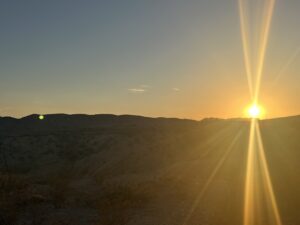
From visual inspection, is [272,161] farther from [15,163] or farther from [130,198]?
[15,163]

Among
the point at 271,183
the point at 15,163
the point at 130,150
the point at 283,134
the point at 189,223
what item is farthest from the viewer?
the point at 15,163

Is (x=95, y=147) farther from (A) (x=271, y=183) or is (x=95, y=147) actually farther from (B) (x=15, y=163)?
(A) (x=271, y=183)

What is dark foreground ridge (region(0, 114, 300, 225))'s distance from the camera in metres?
15.5

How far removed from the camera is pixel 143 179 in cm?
2586

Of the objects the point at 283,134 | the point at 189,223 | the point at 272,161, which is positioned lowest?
the point at 189,223

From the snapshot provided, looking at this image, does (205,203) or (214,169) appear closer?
(205,203)

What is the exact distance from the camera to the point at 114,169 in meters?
36.6

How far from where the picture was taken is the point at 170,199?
17828 millimetres

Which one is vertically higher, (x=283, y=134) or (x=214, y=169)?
(x=283, y=134)

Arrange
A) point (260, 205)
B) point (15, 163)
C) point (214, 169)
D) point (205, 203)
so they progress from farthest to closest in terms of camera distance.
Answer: point (15, 163) → point (214, 169) → point (260, 205) → point (205, 203)

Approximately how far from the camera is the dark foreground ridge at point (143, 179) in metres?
15.5

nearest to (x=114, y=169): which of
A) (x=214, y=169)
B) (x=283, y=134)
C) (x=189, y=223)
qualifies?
(x=214, y=169)

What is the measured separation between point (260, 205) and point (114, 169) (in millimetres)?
19952

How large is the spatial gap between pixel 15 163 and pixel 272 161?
3361cm
